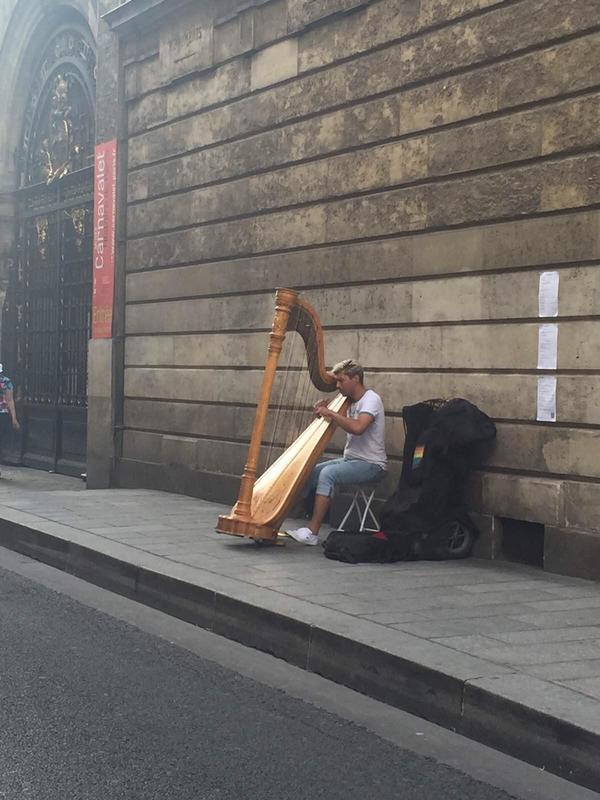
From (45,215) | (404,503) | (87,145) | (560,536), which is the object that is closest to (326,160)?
(404,503)

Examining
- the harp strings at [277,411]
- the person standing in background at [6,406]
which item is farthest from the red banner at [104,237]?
the harp strings at [277,411]

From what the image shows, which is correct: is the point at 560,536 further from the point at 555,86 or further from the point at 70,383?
the point at 70,383

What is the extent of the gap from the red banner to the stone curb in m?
6.12

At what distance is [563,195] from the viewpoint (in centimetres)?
795

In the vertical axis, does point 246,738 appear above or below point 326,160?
below

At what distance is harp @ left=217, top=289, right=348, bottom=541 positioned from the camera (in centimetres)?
797

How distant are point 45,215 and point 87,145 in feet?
5.68

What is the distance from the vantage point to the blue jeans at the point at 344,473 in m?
8.96

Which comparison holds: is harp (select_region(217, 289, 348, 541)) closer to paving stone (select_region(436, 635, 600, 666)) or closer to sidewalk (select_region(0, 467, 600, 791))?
sidewalk (select_region(0, 467, 600, 791))

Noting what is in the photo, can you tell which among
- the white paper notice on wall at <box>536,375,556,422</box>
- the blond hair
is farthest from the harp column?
the white paper notice on wall at <box>536,375,556,422</box>

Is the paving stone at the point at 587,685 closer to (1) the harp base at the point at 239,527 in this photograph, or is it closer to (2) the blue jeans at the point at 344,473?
(1) the harp base at the point at 239,527

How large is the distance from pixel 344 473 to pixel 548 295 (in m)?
2.14

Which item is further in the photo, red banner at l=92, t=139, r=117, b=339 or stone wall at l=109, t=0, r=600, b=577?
red banner at l=92, t=139, r=117, b=339

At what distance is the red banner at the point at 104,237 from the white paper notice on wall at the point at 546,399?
6993mm
